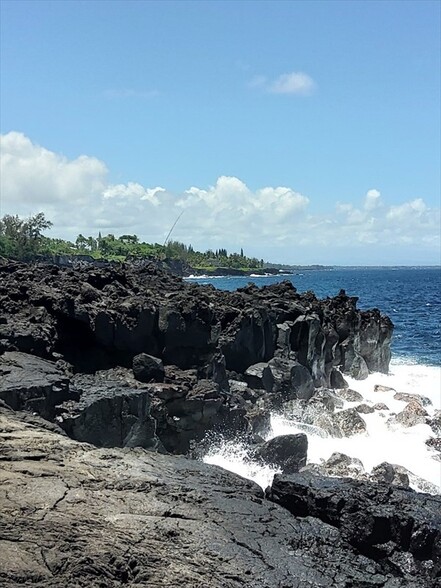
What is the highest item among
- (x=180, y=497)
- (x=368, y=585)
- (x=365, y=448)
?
(x=180, y=497)

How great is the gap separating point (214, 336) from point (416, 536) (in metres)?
16.1

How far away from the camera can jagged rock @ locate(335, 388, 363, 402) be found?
3259 centimetres

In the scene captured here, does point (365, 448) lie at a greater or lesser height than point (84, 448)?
lesser

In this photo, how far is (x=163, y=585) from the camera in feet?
26.6

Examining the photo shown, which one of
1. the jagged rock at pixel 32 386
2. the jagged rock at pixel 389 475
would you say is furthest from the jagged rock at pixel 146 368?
the jagged rock at pixel 389 475

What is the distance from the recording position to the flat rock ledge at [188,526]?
8.31m

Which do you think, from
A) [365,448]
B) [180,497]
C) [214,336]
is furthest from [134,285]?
[180,497]

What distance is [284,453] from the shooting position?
20.7 m

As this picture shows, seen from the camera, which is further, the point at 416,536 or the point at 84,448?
the point at 84,448

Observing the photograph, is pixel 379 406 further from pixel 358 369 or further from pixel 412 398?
pixel 358 369

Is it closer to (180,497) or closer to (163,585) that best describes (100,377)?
(180,497)

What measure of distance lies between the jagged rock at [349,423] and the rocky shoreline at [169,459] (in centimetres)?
6

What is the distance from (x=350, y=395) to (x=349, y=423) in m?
6.34

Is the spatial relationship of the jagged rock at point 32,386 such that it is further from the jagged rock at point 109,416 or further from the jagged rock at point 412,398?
the jagged rock at point 412,398
